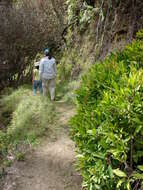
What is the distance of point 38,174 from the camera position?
4.90m

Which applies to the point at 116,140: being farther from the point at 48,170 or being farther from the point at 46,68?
the point at 46,68

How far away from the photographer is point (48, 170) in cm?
497

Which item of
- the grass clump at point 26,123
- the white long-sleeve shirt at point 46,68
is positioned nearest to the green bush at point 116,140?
the grass clump at point 26,123

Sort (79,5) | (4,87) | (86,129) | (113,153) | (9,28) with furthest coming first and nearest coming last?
(79,5) → (4,87) → (9,28) → (86,129) → (113,153)

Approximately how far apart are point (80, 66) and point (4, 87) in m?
3.02

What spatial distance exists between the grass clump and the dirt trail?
16.3 inches

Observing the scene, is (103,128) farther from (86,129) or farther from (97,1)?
(97,1)

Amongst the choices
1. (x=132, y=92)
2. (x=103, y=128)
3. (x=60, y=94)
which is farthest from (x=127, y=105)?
(x=60, y=94)

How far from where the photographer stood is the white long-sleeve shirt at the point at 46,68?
8.86 metres

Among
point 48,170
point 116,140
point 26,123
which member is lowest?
point 48,170

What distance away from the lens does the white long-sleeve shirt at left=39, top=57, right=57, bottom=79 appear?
8.86 metres

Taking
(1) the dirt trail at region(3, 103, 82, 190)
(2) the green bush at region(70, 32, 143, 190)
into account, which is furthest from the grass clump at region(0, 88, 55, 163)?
(2) the green bush at region(70, 32, 143, 190)

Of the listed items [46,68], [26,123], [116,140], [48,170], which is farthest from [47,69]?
[116,140]

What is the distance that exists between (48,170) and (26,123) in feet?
7.14
